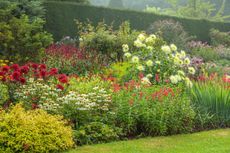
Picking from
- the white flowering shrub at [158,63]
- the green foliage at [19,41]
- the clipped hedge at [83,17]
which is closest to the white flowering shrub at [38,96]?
the white flowering shrub at [158,63]

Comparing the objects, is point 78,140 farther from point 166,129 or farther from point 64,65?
point 64,65

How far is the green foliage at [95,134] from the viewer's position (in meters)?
7.11

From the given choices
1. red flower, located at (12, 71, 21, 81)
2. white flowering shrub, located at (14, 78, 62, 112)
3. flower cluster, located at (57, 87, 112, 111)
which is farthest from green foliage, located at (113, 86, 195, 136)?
red flower, located at (12, 71, 21, 81)

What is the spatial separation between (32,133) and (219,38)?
21.4 meters

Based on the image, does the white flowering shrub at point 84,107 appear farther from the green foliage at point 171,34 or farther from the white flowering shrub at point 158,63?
the green foliage at point 171,34

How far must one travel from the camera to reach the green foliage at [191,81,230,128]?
8.80 metres

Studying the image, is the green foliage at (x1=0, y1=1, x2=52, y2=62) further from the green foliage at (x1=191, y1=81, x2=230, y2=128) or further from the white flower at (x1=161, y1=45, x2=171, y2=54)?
the green foliage at (x1=191, y1=81, x2=230, y2=128)

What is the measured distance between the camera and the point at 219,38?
25984mm

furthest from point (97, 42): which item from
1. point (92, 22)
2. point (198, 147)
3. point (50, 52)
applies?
point (198, 147)

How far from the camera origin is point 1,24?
12109mm

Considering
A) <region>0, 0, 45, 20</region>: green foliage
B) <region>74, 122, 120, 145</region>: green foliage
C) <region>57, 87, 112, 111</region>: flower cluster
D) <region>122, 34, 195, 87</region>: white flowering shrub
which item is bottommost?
<region>74, 122, 120, 145</region>: green foliage

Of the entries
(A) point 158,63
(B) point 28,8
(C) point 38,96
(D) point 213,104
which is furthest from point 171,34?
(C) point 38,96

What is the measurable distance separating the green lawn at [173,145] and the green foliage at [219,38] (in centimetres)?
1835

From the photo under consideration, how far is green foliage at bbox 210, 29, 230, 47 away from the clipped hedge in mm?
1507
